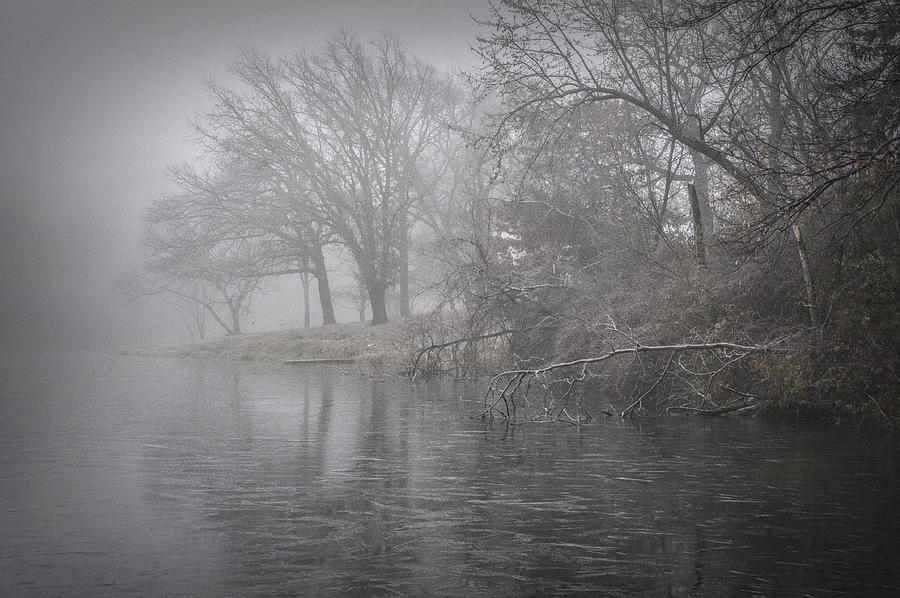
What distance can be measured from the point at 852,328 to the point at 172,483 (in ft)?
32.7

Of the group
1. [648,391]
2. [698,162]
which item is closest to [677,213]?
[698,162]

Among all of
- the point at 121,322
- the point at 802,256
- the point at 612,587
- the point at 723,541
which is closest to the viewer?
the point at 612,587

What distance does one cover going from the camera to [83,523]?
21.3 feet

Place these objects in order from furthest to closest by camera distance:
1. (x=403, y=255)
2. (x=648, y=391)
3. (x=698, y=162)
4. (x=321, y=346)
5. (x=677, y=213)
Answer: (x=403, y=255) < (x=321, y=346) < (x=698, y=162) < (x=677, y=213) < (x=648, y=391)

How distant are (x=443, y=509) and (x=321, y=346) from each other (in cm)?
2810

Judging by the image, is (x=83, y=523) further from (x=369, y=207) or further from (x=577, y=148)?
(x=369, y=207)

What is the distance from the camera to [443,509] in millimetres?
7207

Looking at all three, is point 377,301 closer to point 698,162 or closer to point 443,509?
point 698,162

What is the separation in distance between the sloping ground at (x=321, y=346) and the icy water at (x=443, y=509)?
46.4 feet

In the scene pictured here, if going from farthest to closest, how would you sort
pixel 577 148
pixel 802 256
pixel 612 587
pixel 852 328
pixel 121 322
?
pixel 121 322 → pixel 577 148 → pixel 802 256 → pixel 852 328 → pixel 612 587

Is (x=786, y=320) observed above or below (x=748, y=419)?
above

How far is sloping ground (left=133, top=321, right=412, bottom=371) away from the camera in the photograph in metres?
29.2

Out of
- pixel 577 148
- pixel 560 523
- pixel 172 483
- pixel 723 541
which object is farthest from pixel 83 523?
pixel 577 148

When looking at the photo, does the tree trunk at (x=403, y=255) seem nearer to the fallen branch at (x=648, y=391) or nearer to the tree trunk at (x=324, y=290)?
the tree trunk at (x=324, y=290)
